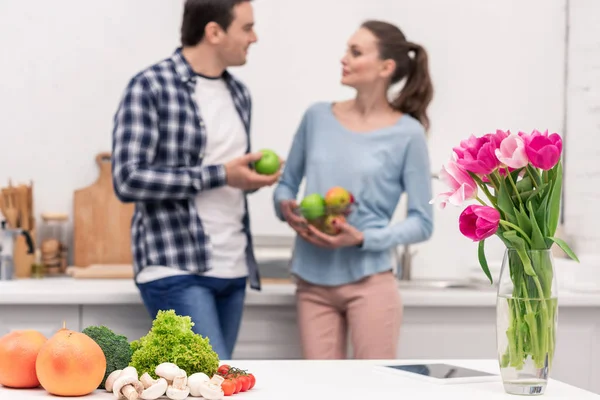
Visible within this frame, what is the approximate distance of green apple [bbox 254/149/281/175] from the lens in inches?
108

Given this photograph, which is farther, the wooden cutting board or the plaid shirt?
the wooden cutting board

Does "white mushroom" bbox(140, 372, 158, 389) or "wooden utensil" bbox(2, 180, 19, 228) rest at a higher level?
"white mushroom" bbox(140, 372, 158, 389)

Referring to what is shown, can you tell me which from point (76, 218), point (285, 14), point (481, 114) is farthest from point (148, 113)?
point (481, 114)

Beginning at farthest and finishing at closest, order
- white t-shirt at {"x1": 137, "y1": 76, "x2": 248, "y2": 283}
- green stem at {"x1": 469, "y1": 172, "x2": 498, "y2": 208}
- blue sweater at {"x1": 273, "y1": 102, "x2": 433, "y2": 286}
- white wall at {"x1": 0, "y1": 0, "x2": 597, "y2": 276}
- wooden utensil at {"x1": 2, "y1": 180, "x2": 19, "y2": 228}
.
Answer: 1. white wall at {"x1": 0, "y1": 0, "x2": 597, "y2": 276}
2. wooden utensil at {"x1": 2, "y1": 180, "x2": 19, "y2": 228}
3. blue sweater at {"x1": 273, "y1": 102, "x2": 433, "y2": 286}
4. white t-shirt at {"x1": 137, "y1": 76, "x2": 248, "y2": 283}
5. green stem at {"x1": 469, "y1": 172, "x2": 498, "y2": 208}

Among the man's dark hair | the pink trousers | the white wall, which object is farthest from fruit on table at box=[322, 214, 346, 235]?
the white wall

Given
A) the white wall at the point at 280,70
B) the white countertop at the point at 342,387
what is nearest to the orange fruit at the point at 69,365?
the white countertop at the point at 342,387

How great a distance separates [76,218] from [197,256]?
967 millimetres

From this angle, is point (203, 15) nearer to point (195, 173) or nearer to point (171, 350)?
point (195, 173)

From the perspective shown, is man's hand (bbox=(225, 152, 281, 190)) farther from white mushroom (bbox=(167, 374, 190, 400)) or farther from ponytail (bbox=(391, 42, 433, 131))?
white mushroom (bbox=(167, 374, 190, 400))

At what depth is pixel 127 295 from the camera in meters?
2.99

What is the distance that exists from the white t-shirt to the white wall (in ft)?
2.76

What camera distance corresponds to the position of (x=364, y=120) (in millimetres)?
2955

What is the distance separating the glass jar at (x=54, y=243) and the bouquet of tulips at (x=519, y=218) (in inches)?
84.7

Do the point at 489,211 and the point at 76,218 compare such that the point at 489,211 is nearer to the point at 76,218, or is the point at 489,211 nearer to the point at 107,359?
the point at 107,359
